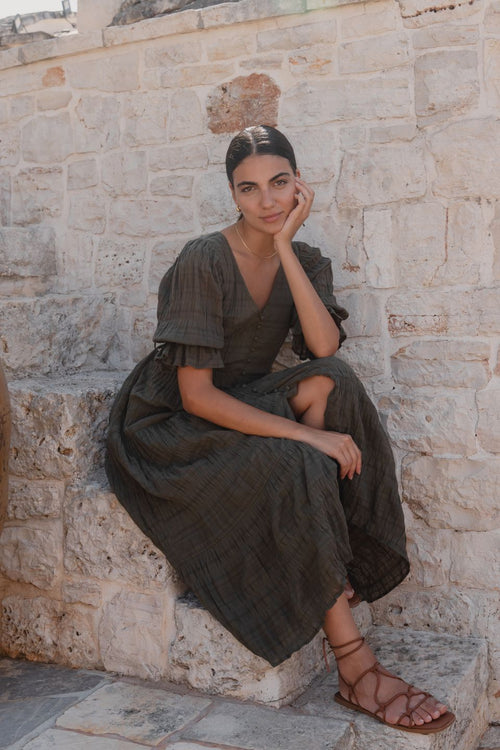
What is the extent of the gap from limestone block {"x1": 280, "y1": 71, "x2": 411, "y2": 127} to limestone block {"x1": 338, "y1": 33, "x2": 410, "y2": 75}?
4cm

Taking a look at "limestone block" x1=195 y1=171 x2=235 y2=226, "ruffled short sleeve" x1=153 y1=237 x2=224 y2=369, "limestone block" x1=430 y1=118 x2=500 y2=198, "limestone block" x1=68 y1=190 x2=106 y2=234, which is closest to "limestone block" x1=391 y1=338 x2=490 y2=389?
"limestone block" x1=430 y1=118 x2=500 y2=198

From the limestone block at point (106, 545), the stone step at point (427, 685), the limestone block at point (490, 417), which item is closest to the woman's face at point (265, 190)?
→ the limestone block at point (490, 417)

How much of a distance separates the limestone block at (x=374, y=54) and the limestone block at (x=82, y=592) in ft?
7.12

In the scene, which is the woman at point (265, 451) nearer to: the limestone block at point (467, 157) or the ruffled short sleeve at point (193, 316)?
the ruffled short sleeve at point (193, 316)

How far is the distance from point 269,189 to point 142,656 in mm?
1648

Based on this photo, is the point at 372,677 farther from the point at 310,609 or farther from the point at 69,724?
the point at 69,724

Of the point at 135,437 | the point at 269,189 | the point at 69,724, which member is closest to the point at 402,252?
the point at 269,189

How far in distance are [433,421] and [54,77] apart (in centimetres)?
240

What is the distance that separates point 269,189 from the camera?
2.86 m

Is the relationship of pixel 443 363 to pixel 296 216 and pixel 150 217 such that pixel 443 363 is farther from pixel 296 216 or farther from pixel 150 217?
pixel 150 217

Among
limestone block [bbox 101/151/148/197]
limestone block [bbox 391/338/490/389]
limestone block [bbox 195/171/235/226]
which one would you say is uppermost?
limestone block [bbox 101/151/148/197]

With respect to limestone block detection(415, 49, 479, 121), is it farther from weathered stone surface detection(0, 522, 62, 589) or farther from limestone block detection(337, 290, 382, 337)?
weathered stone surface detection(0, 522, 62, 589)

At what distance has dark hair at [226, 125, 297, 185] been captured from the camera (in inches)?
113

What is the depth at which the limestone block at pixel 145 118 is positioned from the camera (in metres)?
3.65
